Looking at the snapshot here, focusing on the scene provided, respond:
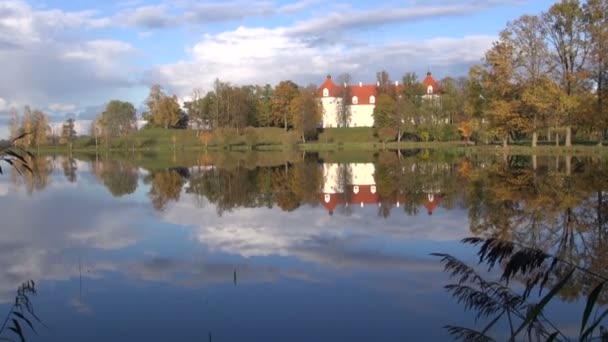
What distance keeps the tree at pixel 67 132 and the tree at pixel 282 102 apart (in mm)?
33488

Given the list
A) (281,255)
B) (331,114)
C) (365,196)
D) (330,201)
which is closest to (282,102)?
(331,114)

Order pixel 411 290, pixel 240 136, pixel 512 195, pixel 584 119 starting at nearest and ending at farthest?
1. pixel 411 290
2. pixel 512 195
3. pixel 584 119
4. pixel 240 136

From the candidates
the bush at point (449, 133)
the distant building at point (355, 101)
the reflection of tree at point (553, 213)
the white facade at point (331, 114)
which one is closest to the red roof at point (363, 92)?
the distant building at point (355, 101)

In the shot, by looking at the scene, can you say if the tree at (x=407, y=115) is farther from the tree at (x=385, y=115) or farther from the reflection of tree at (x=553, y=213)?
the reflection of tree at (x=553, y=213)

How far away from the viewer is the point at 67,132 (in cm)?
9956

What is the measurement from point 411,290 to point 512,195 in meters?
10.6

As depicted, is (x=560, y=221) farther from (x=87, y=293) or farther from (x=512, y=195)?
(x=87, y=293)

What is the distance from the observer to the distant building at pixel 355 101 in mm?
101750

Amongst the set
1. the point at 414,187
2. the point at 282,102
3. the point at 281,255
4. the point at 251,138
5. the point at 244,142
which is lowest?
the point at 281,255

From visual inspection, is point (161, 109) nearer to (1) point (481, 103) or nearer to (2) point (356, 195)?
(1) point (481, 103)

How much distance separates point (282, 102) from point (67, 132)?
120ft

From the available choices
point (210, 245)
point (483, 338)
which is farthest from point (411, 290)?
point (210, 245)

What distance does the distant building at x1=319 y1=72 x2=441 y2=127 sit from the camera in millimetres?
101750

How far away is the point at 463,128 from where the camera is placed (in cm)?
5841
